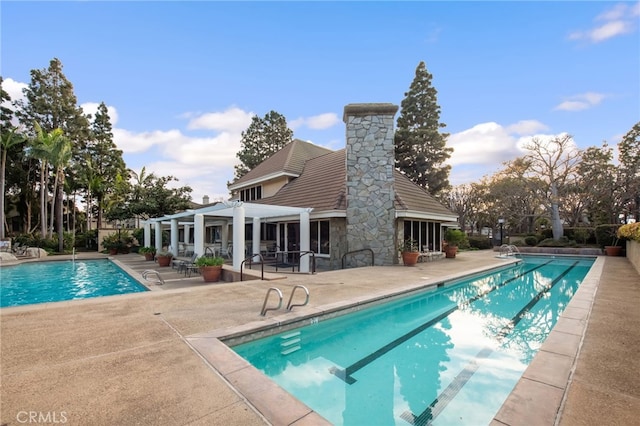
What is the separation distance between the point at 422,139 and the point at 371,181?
629 inches

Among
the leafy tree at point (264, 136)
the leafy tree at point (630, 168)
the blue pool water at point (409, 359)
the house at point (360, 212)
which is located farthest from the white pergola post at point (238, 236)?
the leafy tree at point (630, 168)

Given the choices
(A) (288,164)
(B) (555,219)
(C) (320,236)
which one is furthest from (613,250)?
(A) (288,164)

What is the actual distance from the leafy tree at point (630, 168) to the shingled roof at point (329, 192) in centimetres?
2145

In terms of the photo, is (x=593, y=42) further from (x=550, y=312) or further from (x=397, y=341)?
(x=397, y=341)

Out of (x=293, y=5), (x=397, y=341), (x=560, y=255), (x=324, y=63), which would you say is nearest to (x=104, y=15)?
(x=293, y=5)

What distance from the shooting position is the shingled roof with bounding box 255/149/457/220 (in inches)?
574

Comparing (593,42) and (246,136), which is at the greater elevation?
(246,136)

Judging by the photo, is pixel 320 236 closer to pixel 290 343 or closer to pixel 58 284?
pixel 290 343

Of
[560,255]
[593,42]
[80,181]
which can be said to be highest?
[593,42]

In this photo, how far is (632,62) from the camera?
11117 millimetres

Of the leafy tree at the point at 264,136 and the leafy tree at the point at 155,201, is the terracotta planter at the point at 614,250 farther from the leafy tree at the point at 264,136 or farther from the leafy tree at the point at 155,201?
the leafy tree at the point at 264,136

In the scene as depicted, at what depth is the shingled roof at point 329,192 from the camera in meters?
14.6

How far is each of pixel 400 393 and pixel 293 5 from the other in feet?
44.3

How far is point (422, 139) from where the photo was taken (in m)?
27.5
